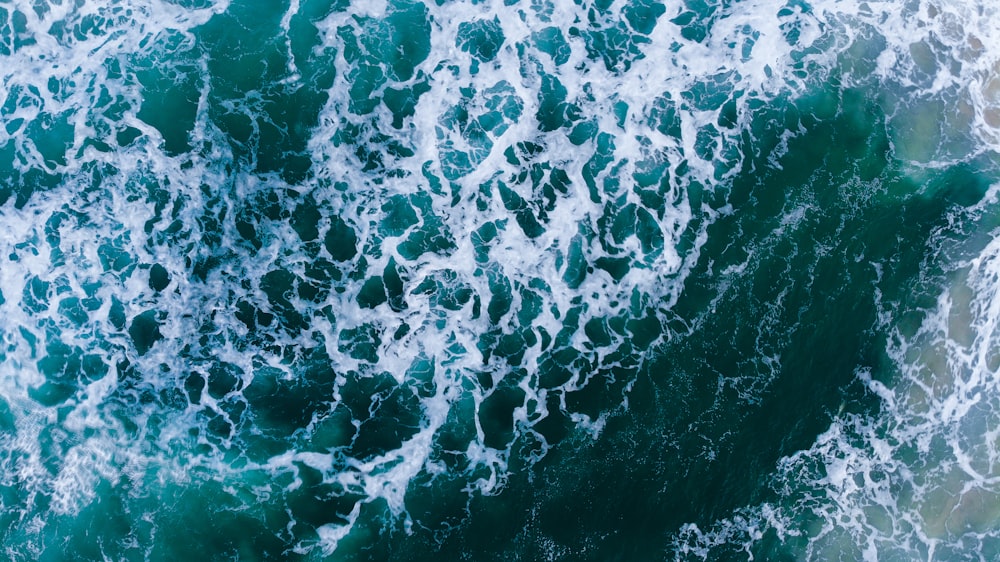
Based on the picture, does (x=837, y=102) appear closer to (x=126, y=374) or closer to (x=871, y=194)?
(x=871, y=194)

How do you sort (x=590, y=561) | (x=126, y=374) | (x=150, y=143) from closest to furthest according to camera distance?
(x=590, y=561)
(x=126, y=374)
(x=150, y=143)

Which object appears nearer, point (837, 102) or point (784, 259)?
point (784, 259)

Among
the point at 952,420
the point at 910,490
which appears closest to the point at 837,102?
the point at 952,420

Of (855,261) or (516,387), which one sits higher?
(855,261)

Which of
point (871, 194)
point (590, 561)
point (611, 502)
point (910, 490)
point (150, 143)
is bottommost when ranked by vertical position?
point (590, 561)

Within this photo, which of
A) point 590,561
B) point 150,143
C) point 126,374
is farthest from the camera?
point 150,143

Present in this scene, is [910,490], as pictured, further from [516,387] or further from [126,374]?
[126,374]
